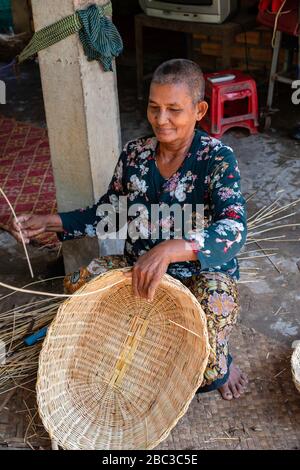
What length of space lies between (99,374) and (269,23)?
307cm

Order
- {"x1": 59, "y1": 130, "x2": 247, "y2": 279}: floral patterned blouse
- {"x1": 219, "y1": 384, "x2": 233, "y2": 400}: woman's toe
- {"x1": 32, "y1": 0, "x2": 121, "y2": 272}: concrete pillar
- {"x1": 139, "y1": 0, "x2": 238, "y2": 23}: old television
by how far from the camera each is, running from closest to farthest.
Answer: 1. {"x1": 59, "y1": 130, "x2": 247, "y2": 279}: floral patterned blouse
2. {"x1": 219, "y1": 384, "x2": 233, "y2": 400}: woman's toe
3. {"x1": 32, "y1": 0, "x2": 121, "y2": 272}: concrete pillar
4. {"x1": 139, "y1": 0, "x2": 238, "y2": 23}: old television

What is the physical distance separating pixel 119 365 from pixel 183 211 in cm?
63

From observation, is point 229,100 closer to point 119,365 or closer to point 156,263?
point 119,365

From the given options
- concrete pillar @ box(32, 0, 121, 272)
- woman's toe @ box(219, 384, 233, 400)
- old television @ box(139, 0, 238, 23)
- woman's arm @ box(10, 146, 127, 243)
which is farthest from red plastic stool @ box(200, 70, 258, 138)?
woman's toe @ box(219, 384, 233, 400)

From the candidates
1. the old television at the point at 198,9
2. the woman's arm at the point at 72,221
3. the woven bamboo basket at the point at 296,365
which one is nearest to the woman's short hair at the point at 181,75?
the woman's arm at the point at 72,221

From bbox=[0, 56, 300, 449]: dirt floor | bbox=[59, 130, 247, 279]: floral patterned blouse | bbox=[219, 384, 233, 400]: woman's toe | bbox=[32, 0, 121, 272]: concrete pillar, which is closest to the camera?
bbox=[59, 130, 247, 279]: floral patterned blouse

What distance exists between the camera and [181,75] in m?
2.10

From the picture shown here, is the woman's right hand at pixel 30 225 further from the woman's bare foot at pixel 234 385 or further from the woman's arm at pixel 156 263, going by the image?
the woman's bare foot at pixel 234 385

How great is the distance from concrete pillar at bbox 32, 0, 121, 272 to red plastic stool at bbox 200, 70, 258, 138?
1.83 meters

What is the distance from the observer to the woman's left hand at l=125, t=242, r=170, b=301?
6.32ft

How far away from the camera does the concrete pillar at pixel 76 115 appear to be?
→ 8.23ft

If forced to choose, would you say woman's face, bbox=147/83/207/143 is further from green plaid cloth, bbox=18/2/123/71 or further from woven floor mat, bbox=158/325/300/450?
woven floor mat, bbox=158/325/300/450

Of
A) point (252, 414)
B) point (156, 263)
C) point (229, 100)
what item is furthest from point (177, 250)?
point (229, 100)

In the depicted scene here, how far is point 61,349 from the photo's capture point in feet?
7.66
